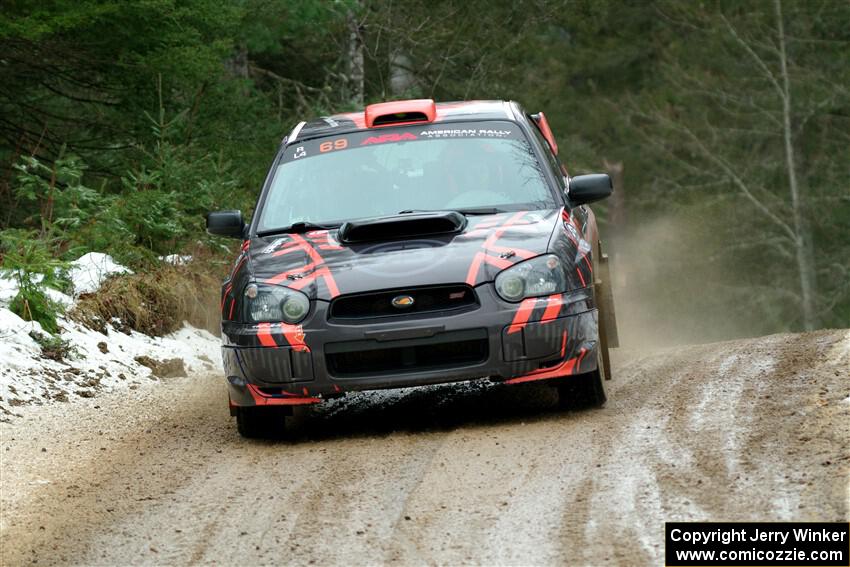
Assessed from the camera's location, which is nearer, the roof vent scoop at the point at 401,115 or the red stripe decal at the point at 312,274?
the red stripe decal at the point at 312,274

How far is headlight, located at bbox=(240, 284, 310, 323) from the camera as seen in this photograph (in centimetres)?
689

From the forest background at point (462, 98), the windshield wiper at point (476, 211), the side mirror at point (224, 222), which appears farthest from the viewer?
the forest background at point (462, 98)

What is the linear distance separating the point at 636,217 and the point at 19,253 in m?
31.2

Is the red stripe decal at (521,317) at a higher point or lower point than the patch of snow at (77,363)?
higher

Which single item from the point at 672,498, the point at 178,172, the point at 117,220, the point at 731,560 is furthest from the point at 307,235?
the point at 178,172

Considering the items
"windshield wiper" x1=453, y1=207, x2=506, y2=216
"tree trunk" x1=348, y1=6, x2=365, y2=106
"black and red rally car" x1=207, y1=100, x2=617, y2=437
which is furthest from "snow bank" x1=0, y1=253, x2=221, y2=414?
"tree trunk" x1=348, y1=6, x2=365, y2=106

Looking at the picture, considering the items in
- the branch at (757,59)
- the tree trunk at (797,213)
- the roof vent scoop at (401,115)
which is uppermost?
the branch at (757,59)

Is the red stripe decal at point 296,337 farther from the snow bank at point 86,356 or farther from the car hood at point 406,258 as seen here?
the snow bank at point 86,356

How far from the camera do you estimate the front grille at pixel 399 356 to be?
6.80 metres

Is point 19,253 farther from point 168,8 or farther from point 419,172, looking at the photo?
point 168,8

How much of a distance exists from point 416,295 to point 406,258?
0.27 metres

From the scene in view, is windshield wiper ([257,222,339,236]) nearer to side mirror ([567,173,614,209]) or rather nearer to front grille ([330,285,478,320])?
front grille ([330,285,478,320])

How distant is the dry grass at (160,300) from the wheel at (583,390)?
Result: 4649 mm

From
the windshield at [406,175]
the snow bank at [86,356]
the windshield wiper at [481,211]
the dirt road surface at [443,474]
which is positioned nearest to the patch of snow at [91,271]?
the snow bank at [86,356]
